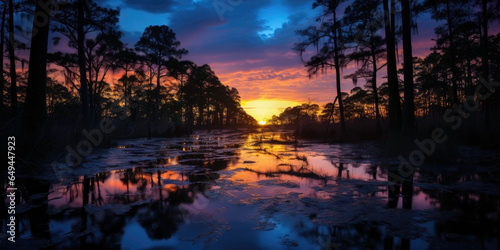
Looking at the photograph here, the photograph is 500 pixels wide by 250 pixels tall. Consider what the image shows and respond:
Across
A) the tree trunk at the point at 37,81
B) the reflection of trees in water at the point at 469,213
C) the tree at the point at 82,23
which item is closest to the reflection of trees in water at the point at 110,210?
the tree trunk at the point at 37,81

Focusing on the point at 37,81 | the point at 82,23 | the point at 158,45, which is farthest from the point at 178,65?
the point at 37,81

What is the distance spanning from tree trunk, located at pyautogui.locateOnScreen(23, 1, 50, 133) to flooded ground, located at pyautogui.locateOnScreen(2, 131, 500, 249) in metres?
2.05

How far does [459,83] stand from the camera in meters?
42.3

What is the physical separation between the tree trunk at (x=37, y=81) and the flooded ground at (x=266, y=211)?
2.05m

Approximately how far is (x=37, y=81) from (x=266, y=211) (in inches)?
283

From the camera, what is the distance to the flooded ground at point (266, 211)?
2.30m

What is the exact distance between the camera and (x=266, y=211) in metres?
3.17

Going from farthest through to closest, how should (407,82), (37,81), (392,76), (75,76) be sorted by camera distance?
1. (75,76)
2. (392,76)
3. (407,82)
4. (37,81)

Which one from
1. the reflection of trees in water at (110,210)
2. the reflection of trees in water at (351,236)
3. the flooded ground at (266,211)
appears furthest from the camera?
the reflection of trees in water at (110,210)

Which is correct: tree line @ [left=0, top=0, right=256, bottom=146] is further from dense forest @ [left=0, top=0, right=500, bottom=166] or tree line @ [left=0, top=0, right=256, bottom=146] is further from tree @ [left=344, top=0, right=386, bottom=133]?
tree @ [left=344, top=0, right=386, bottom=133]

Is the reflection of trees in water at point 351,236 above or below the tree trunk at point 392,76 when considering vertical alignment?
below

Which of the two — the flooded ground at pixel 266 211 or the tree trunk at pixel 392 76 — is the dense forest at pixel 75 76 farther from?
the tree trunk at pixel 392 76

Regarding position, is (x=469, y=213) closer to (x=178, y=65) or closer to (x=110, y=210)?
(x=110, y=210)

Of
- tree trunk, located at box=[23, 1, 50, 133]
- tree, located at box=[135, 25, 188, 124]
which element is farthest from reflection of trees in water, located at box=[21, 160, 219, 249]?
tree, located at box=[135, 25, 188, 124]
